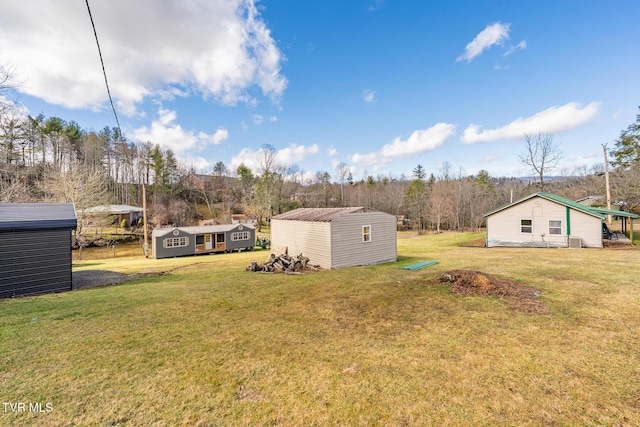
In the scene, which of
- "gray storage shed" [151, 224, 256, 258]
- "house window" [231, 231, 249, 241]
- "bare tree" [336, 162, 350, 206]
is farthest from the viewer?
"bare tree" [336, 162, 350, 206]

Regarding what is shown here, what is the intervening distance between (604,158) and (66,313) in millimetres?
33965

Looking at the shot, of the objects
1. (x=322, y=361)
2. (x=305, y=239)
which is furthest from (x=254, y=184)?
(x=322, y=361)

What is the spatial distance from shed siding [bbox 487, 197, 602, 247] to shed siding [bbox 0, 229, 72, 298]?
77.6ft

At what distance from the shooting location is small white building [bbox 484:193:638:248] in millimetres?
16531

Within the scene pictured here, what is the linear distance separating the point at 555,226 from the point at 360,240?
45.5 ft

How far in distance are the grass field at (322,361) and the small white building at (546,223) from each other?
40.1 feet

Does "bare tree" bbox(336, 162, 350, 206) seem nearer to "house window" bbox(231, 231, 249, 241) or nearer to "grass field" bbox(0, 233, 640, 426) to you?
"house window" bbox(231, 231, 249, 241)

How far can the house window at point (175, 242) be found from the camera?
22.0 meters

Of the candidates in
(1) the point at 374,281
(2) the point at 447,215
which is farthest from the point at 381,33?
(2) the point at 447,215

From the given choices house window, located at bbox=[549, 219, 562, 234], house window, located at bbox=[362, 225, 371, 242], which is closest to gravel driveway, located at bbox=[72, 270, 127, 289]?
house window, located at bbox=[362, 225, 371, 242]

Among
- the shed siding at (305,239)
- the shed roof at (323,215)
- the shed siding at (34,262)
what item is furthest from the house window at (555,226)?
the shed siding at (34,262)

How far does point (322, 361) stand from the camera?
4.00 m

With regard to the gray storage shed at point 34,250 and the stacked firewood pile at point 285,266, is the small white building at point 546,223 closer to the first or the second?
the stacked firewood pile at point 285,266

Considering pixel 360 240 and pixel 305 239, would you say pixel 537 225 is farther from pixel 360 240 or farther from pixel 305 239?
pixel 305 239
